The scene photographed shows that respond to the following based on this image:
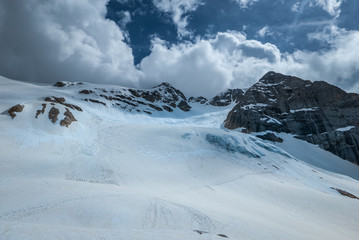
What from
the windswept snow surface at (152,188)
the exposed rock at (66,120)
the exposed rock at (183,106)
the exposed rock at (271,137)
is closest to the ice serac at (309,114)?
the exposed rock at (271,137)

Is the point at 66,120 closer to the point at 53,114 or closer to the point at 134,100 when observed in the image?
the point at 53,114

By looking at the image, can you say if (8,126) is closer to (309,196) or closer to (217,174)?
(217,174)

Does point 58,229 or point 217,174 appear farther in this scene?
point 217,174

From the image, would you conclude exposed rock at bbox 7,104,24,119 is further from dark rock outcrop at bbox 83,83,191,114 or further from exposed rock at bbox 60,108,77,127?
dark rock outcrop at bbox 83,83,191,114

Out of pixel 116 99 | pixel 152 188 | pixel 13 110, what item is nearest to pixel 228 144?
pixel 152 188

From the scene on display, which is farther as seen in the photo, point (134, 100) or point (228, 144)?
point (134, 100)

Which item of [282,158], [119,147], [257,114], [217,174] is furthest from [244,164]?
[257,114]

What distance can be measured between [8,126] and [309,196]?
51383mm

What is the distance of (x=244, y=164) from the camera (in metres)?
38.9

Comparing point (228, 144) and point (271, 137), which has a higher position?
point (271, 137)

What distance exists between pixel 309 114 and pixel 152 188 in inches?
4476

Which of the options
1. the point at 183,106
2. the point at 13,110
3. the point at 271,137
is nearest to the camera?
the point at 13,110

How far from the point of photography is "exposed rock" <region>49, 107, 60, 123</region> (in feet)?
115

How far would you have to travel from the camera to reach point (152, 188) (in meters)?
21.5
